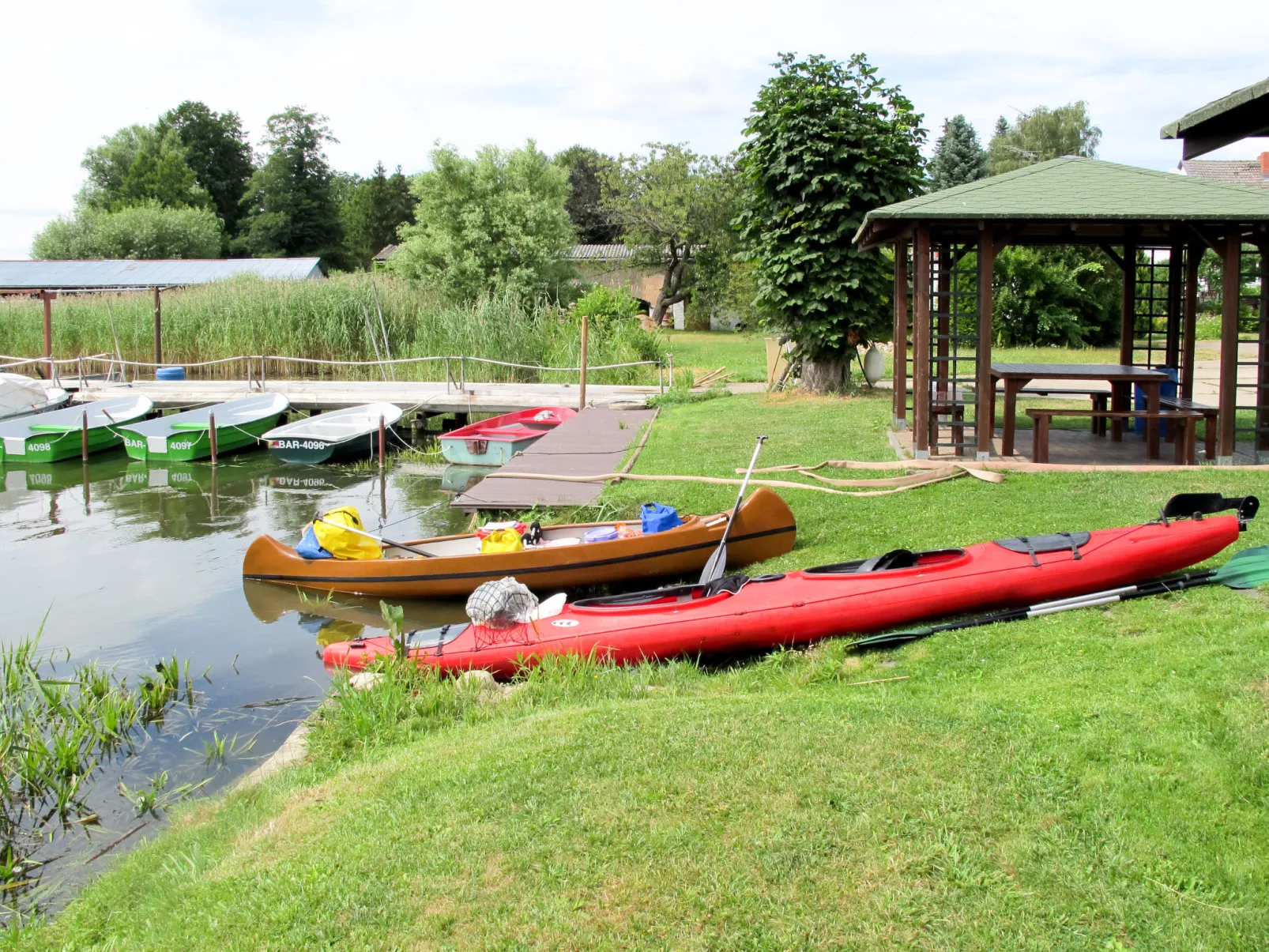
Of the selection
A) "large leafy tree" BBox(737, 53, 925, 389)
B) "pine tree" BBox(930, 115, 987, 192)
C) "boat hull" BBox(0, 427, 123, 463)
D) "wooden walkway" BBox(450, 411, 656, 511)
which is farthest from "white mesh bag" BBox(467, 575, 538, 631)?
"pine tree" BBox(930, 115, 987, 192)

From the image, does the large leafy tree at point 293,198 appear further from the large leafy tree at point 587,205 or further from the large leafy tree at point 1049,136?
the large leafy tree at point 1049,136

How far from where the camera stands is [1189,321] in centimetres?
1284

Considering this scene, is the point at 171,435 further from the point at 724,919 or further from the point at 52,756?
the point at 724,919

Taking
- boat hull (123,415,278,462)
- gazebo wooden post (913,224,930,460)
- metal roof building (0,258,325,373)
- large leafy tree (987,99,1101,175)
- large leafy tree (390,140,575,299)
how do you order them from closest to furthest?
gazebo wooden post (913,224,930,460) < boat hull (123,415,278,462) < large leafy tree (390,140,575,299) < metal roof building (0,258,325,373) < large leafy tree (987,99,1101,175)

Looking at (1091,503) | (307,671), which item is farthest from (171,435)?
(1091,503)

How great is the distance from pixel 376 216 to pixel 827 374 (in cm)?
5176

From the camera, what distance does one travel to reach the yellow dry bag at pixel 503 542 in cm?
987

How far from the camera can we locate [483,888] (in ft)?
12.3

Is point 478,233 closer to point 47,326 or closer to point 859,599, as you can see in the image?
point 47,326

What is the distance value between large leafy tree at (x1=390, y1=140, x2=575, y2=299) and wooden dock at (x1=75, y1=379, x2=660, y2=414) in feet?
28.7

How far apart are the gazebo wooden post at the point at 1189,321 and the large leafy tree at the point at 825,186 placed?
553 centimetres

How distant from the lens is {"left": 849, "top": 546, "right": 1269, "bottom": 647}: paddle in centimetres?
668

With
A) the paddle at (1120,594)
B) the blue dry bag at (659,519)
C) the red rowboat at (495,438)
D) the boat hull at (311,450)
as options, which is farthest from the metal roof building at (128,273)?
the paddle at (1120,594)

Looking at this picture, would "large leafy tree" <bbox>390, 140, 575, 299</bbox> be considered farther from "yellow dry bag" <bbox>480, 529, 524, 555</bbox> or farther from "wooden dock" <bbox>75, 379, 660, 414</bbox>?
"yellow dry bag" <bbox>480, 529, 524, 555</bbox>
